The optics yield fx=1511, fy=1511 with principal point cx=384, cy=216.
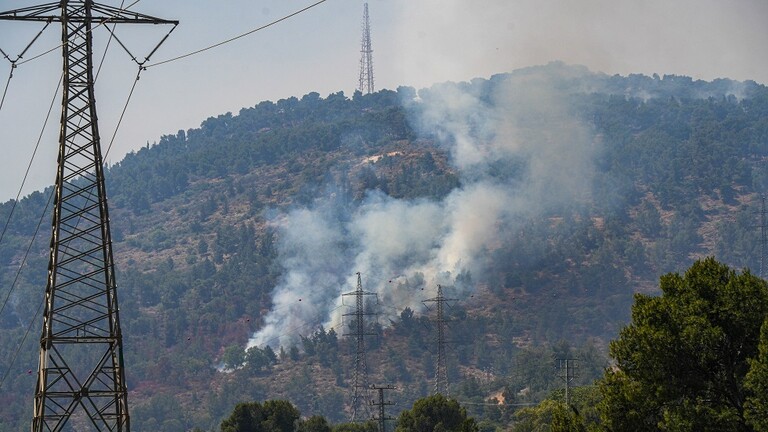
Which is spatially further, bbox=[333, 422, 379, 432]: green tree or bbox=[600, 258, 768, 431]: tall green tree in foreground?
bbox=[333, 422, 379, 432]: green tree

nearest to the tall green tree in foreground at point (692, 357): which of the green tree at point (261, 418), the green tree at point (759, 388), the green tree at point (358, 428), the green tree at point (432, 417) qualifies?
the green tree at point (759, 388)

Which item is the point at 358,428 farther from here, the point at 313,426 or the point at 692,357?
the point at 692,357

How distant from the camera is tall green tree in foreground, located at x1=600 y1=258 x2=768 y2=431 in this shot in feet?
182

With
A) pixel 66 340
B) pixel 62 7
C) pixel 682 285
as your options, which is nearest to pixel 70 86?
pixel 62 7

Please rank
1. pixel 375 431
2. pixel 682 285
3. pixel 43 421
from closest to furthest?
1. pixel 43 421
2. pixel 682 285
3. pixel 375 431

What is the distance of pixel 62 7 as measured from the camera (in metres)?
55.8

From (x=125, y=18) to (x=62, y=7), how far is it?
2322 millimetres

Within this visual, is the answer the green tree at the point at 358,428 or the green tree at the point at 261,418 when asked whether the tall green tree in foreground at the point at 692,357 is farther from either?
the green tree at the point at 358,428

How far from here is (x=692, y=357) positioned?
55875 millimetres

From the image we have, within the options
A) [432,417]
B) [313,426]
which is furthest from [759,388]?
[313,426]

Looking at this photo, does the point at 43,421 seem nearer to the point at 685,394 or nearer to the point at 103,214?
the point at 103,214

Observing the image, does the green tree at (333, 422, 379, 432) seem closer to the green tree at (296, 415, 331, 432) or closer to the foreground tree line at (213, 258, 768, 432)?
the green tree at (296, 415, 331, 432)

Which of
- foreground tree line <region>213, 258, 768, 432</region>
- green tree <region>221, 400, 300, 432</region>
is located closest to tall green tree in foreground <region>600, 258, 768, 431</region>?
foreground tree line <region>213, 258, 768, 432</region>

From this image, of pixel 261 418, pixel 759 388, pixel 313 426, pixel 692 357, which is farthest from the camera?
pixel 313 426
